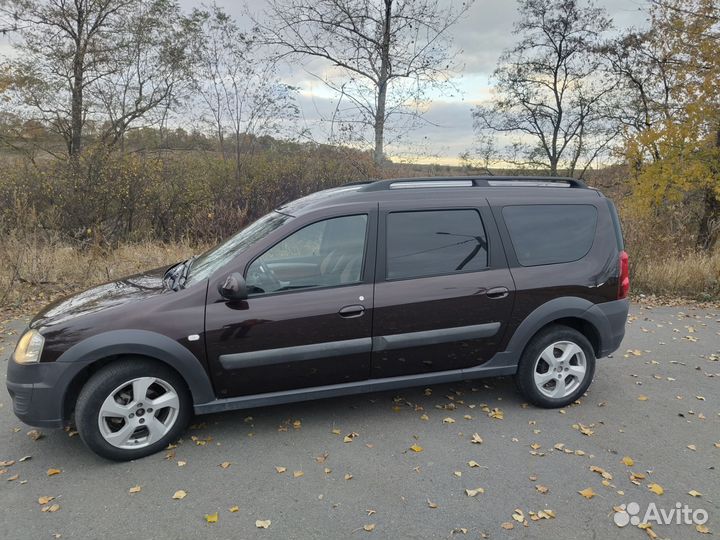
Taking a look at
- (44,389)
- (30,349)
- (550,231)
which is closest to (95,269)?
(30,349)

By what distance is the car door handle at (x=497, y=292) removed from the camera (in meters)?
3.84

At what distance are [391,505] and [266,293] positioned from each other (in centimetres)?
160

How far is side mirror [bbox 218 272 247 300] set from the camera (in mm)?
3262

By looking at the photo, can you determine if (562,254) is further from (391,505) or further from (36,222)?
(36,222)

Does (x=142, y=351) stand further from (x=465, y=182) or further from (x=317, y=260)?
(x=465, y=182)

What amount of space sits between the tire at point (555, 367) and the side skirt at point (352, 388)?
0.14m

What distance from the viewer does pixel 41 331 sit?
324 centimetres

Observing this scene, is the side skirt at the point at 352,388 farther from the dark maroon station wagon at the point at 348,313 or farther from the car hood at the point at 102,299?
the car hood at the point at 102,299

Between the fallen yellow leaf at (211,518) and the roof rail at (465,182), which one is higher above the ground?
the roof rail at (465,182)

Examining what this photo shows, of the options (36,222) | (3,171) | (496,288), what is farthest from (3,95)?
(496,288)

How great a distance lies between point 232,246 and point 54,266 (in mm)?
5875

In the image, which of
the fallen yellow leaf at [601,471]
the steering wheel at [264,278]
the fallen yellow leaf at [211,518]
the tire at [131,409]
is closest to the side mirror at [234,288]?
the steering wheel at [264,278]

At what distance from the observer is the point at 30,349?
3211mm

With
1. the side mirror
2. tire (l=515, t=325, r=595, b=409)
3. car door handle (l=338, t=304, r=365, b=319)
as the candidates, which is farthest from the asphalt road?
the side mirror
